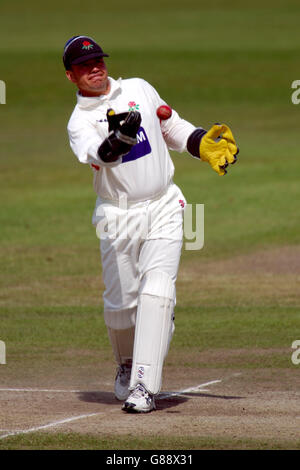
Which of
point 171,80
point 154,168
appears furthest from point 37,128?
point 154,168

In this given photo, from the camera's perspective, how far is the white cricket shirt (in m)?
7.52

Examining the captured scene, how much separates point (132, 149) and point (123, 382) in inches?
67.2

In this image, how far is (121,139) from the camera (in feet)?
22.8

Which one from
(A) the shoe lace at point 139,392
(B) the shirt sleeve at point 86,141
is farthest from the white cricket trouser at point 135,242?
(A) the shoe lace at point 139,392

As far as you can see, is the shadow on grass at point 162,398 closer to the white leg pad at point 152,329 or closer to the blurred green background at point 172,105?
the white leg pad at point 152,329

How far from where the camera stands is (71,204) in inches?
756

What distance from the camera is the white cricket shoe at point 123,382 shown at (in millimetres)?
7961

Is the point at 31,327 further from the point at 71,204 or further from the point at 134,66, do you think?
the point at 134,66

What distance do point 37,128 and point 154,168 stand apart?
22.8m

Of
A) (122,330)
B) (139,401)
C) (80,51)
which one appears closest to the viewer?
(139,401)

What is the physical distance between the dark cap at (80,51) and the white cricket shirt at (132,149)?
25 centimetres

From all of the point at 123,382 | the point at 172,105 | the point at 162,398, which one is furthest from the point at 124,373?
the point at 172,105

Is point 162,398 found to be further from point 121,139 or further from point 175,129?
point 121,139

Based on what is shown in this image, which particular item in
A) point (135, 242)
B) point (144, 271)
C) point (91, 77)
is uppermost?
point (91, 77)
